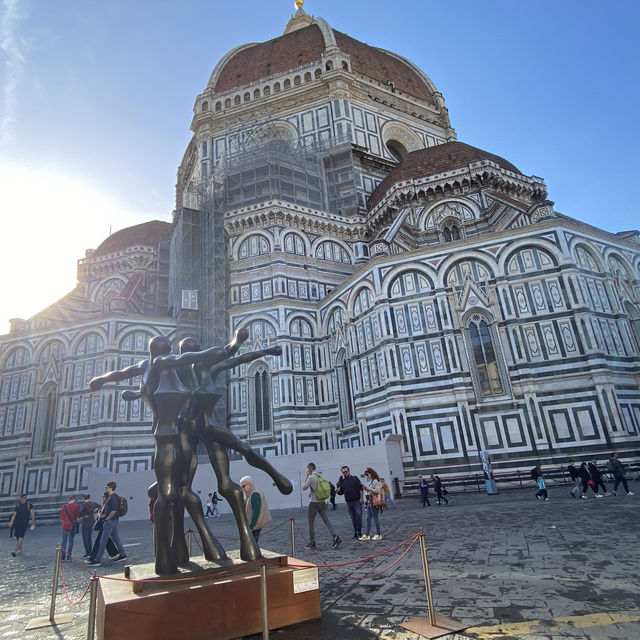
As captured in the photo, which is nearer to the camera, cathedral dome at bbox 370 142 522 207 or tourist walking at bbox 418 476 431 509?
tourist walking at bbox 418 476 431 509

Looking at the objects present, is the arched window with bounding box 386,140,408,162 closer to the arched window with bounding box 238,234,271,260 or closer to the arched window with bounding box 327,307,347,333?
the arched window with bounding box 238,234,271,260

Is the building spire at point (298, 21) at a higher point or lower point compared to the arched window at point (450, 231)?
higher

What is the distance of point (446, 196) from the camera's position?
24.8 m

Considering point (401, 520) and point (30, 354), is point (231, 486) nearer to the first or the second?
point (401, 520)

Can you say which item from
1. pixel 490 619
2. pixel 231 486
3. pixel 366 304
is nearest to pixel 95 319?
pixel 366 304

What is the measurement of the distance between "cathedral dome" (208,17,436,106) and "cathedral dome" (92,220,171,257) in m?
11.9

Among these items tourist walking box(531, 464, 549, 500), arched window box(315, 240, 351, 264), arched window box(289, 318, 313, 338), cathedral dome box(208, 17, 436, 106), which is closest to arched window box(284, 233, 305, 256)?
arched window box(315, 240, 351, 264)

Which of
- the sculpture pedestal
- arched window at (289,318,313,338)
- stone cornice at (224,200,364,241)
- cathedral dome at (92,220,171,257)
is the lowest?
the sculpture pedestal

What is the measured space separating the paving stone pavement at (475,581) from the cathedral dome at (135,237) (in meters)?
28.6

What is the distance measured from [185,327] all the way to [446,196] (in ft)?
53.0

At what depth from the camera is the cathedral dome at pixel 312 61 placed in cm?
3438

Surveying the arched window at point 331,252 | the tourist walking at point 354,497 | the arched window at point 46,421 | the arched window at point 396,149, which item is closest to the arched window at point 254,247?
the arched window at point 331,252

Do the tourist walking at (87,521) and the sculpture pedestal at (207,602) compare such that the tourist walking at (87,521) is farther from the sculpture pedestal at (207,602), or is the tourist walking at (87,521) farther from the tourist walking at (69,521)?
the sculpture pedestal at (207,602)

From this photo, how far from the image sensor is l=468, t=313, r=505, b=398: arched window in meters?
17.3
